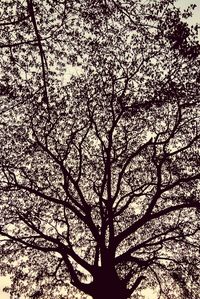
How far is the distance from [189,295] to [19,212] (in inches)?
450

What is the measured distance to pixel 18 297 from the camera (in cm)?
2344

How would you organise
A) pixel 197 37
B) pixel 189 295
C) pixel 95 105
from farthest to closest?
pixel 189 295
pixel 95 105
pixel 197 37

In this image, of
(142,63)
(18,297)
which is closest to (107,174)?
(142,63)

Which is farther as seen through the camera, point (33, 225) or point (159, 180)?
point (33, 225)

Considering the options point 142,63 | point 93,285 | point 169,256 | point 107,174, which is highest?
point 142,63

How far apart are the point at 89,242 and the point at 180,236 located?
21.2 feet

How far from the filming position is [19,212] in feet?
74.9

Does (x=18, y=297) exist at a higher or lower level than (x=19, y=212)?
lower

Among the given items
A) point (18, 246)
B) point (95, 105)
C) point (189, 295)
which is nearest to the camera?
point (95, 105)

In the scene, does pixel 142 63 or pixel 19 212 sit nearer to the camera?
pixel 142 63

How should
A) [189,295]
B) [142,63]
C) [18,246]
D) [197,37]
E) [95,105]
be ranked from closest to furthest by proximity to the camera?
[197,37] → [142,63] → [95,105] → [18,246] → [189,295]

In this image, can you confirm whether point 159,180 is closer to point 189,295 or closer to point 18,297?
point 189,295

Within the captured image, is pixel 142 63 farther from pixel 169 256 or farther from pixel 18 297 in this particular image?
pixel 18 297

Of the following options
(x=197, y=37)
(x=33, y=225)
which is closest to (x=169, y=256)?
(x=33, y=225)
